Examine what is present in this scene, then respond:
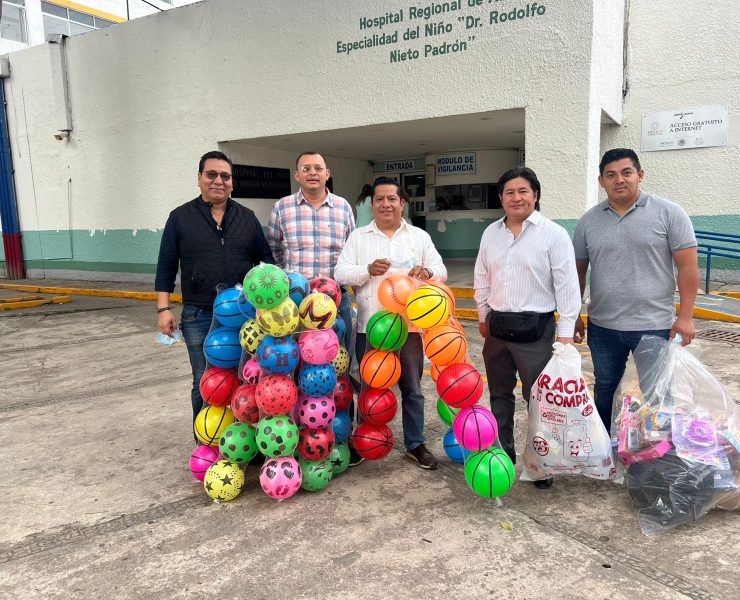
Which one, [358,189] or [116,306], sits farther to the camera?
[358,189]

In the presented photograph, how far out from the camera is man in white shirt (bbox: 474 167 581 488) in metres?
2.96

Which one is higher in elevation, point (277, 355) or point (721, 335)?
point (277, 355)

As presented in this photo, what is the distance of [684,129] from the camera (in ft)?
31.4

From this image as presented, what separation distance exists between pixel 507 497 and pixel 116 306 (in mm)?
9103

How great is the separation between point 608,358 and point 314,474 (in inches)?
70.0

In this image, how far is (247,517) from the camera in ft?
9.55

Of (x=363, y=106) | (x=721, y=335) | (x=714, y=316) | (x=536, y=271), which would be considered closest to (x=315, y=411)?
(x=536, y=271)

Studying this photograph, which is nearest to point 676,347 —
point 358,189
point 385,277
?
point 385,277

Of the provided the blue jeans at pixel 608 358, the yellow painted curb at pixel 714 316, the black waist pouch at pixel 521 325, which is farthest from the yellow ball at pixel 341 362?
the yellow painted curb at pixel 714 316

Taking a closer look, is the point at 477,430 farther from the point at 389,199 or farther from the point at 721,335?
the point at 721,335

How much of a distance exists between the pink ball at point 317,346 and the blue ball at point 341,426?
470 mm

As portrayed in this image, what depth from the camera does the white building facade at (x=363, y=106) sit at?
793cm

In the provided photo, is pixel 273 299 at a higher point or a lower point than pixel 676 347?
higher

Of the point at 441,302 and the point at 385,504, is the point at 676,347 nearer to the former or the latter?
the point at 441,302
